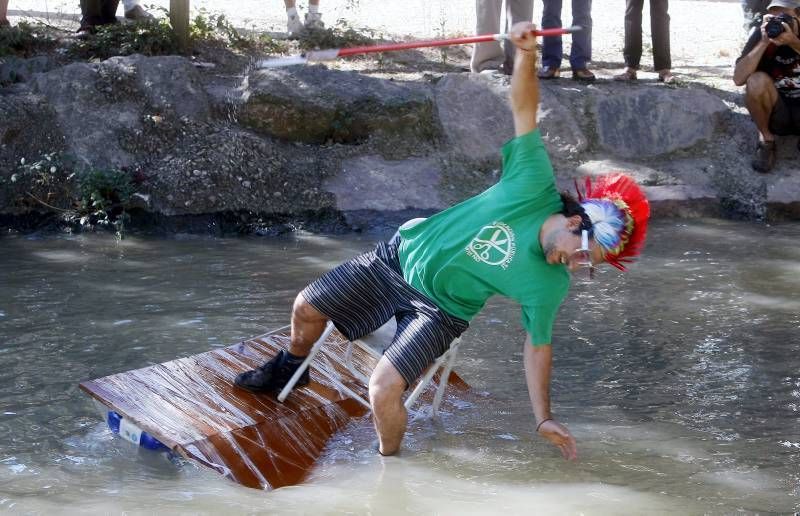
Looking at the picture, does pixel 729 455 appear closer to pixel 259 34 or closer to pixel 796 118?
pixel 796 118

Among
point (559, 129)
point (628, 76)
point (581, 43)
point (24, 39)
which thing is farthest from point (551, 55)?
point (24, 39)

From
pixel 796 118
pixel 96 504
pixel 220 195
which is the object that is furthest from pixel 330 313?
pixel 796 118

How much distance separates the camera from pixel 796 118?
9.21 m

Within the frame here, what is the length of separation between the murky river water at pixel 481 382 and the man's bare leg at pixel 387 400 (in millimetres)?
180

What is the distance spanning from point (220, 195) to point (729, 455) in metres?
5.15

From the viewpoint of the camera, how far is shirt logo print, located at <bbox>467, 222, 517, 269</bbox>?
170 inches

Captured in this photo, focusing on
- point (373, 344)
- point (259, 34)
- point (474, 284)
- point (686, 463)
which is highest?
point (259, 34)

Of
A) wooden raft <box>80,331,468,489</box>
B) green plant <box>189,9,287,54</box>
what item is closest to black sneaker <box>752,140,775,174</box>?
green plant <box>189,9,287,54</box>

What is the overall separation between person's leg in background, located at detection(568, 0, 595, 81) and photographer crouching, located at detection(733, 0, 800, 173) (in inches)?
51.9

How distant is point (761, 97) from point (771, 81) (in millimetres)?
151

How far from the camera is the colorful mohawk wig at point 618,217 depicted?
4.18m

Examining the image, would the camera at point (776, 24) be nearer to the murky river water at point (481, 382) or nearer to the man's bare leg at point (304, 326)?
the murky river water at point (481, 382)

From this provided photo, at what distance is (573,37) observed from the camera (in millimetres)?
9547

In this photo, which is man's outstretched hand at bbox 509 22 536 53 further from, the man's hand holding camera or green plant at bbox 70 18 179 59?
green plant at bbox 70 18 179 59
